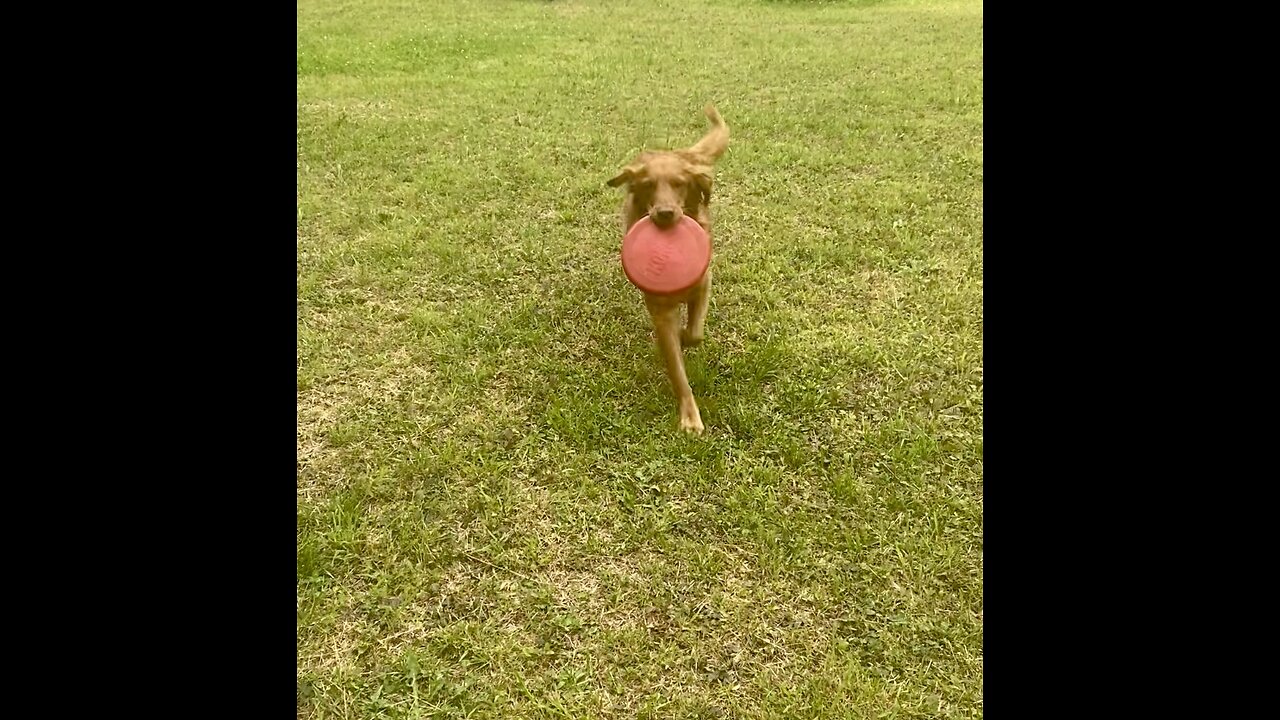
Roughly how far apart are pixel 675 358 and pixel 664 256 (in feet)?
1.51

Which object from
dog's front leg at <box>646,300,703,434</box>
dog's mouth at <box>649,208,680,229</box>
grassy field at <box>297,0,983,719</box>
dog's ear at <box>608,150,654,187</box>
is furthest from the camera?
dog's front leg at <box>646,300,703,434</box>

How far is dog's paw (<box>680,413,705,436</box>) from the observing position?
10.7ft

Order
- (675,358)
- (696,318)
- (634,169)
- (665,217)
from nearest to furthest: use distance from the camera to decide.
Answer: (665,217) < (634,169) < (675,358) < (696,318)

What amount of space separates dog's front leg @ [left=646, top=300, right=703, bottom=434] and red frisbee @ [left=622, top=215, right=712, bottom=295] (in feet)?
0.57

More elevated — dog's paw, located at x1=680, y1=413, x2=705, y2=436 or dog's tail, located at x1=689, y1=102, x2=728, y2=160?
dog's tail, located at x1=689, y1=102, x2=728, y2=160

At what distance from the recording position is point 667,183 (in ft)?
9.80

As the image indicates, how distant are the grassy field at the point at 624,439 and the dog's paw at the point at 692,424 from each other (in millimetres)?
40

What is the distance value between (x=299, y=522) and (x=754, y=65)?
27.3 ft

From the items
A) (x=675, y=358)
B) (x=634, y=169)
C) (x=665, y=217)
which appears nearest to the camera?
(x=665, y=217)

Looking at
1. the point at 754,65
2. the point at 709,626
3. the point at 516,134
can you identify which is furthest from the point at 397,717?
the point at 754,65

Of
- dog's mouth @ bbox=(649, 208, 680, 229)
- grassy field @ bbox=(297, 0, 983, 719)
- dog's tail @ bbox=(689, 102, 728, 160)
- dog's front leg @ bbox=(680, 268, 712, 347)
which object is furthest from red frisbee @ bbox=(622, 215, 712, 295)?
grassy field @ bbox=(297, 0, 983, 719)

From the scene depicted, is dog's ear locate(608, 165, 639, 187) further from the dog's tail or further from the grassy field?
the grassy field

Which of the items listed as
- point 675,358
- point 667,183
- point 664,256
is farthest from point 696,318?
point 667,183

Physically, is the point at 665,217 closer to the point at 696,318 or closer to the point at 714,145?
the point at 714,145
